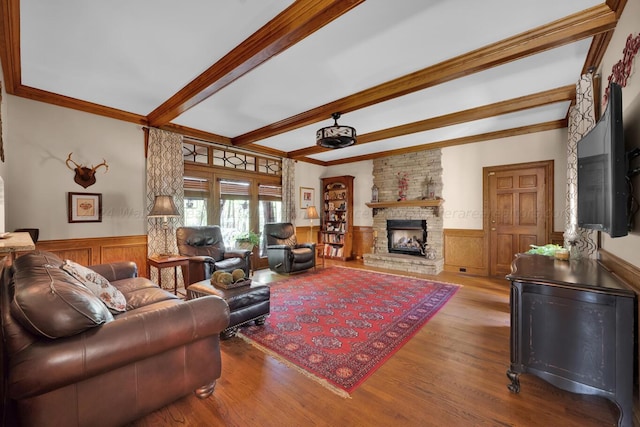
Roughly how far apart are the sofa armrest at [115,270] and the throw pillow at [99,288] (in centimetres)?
110

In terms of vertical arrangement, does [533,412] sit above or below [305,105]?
below

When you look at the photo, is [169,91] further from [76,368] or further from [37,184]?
[76,368]

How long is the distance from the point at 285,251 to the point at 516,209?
13.9ft

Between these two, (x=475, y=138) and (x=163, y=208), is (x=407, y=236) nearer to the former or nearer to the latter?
(x=475, y=138)

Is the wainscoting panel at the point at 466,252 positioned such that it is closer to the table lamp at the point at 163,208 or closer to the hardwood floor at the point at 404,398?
the hardwood floor at the point at 404,398

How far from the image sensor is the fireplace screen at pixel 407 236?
19.2 feet

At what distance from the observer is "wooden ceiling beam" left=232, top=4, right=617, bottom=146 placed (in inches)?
79.3

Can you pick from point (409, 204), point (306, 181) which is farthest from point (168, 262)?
point (409, 204)

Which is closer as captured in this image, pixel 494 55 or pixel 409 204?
pixel 494 55

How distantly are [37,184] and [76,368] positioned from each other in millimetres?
3251

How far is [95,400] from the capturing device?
4.49 feet

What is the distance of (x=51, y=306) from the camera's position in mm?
1235

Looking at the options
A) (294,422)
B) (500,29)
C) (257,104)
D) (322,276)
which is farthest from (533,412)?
(257,104)

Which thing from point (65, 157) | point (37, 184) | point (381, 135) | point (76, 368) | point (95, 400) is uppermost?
point (381, 135)
